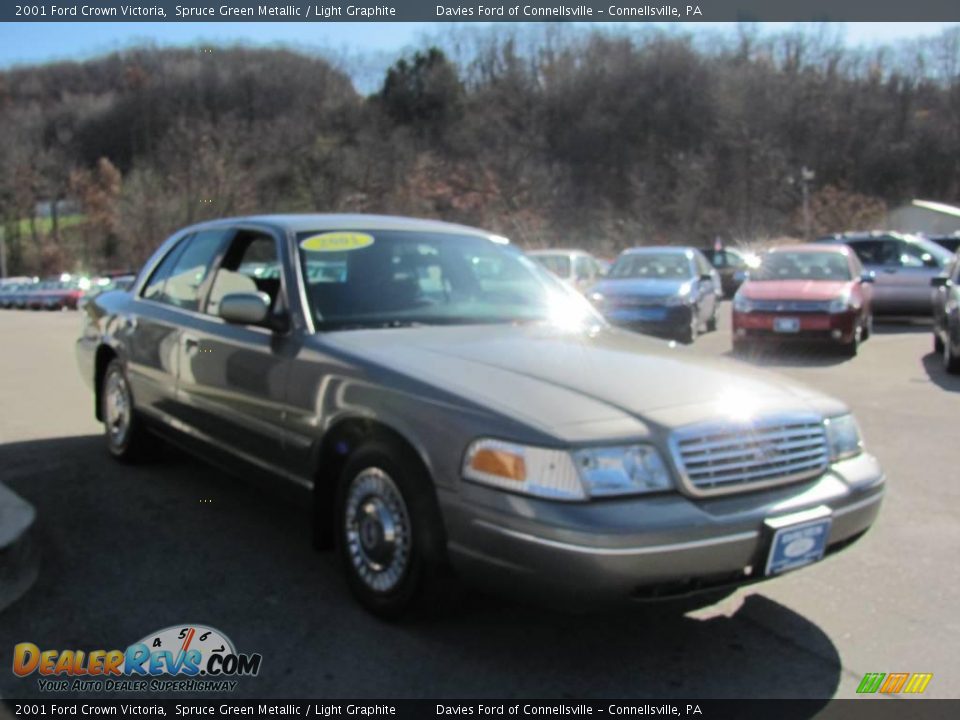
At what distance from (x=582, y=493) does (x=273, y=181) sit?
6237 centimetres

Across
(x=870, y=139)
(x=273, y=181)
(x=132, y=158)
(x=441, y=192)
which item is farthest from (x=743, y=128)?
(x=132, y=158)

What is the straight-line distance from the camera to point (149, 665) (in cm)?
325

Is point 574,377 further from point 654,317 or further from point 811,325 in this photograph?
point 654,317

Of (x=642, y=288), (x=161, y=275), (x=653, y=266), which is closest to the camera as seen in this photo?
(x=161, y=275)

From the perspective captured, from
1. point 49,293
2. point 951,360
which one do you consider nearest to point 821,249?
point 951,360

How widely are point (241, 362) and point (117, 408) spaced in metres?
2.11

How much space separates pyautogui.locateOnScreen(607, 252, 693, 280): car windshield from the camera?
14.3m

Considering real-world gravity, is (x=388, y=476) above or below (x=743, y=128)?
below

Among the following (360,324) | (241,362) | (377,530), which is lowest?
(377,530)

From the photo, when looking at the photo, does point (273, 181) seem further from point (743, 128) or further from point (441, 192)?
point (743, 128)

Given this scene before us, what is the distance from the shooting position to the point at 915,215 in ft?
169

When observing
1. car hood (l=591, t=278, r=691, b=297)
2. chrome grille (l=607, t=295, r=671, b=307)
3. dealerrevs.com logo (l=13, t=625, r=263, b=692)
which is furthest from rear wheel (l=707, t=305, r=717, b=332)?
dealerrevs.com logo (l=13, t=625, r=263, b=692)

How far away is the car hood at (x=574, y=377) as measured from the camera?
314cm

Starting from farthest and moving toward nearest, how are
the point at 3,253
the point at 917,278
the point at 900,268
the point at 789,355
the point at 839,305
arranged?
the point at 3,253 → the point at 900,268 → the point at 917,278 → the point at 789,355 → the point at 839,305
